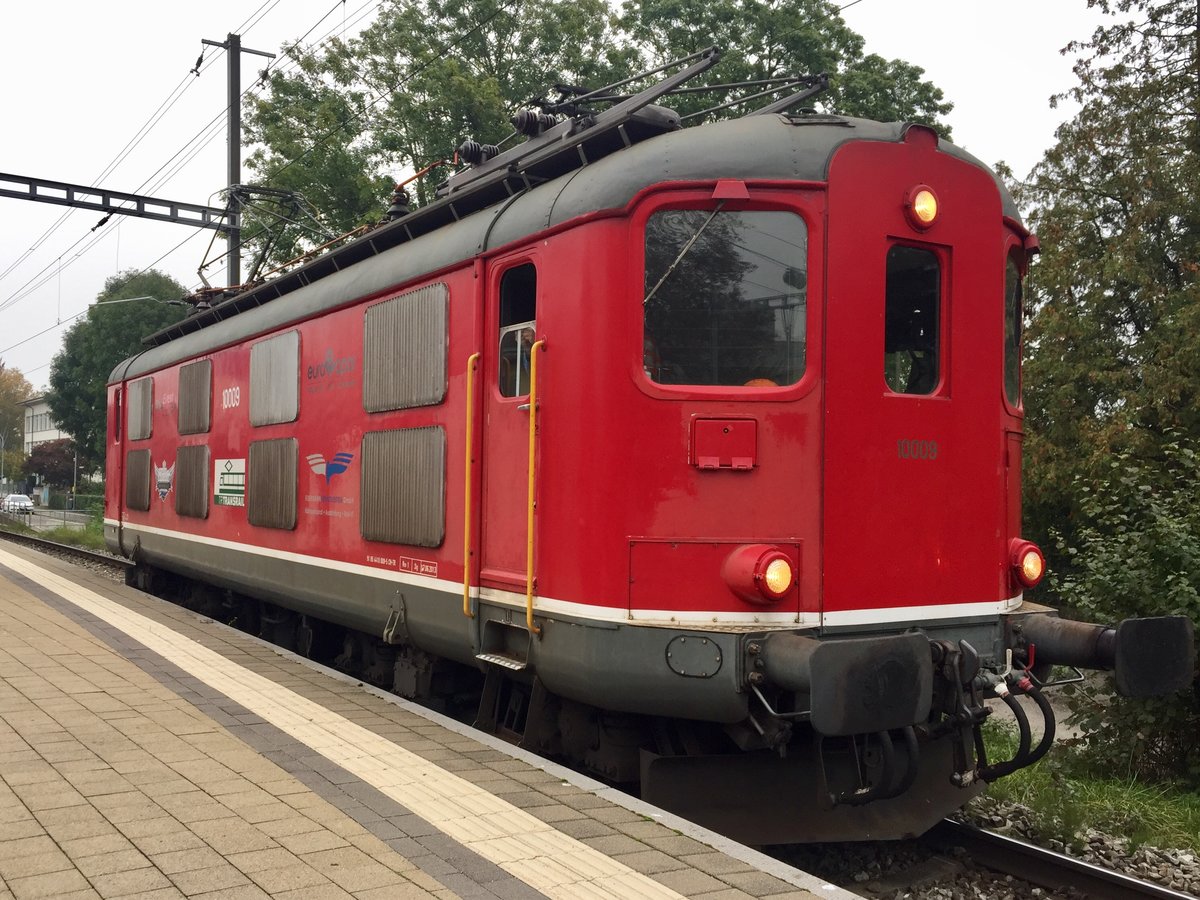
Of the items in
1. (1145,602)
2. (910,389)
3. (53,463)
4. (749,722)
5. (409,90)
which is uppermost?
(409,90)

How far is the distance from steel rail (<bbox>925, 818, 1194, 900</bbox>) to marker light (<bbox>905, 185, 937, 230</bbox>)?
2.93 meters

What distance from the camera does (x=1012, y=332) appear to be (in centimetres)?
604

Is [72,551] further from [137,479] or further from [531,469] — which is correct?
[531,469]

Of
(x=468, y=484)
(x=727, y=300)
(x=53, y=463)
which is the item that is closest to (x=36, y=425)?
(x=53, y=463)

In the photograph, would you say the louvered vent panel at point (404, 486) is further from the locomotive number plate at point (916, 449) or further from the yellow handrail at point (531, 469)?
the locomotive number plate at point (916, 449)

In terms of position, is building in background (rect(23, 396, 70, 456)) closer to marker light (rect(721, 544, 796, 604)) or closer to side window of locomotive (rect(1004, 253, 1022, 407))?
side window of locomotive (rect(1004, 253, 1022, 407))

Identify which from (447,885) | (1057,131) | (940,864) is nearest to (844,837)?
(940,864)

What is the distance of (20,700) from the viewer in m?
6.85

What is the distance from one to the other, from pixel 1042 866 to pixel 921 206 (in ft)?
10.2

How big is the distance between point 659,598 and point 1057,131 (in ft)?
59.2

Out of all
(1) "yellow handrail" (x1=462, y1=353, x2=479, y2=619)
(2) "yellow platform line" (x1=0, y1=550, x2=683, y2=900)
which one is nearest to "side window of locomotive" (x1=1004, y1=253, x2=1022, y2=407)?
(1) "yellow handrail" (x1=462, y1=353, x2=479, y2=619)

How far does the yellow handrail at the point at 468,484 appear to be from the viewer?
6.00 m

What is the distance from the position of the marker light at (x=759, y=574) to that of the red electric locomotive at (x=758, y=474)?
1 cm

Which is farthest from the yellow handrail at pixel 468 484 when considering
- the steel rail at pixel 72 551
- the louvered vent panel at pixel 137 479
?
the steel rail at pixel 72 551
